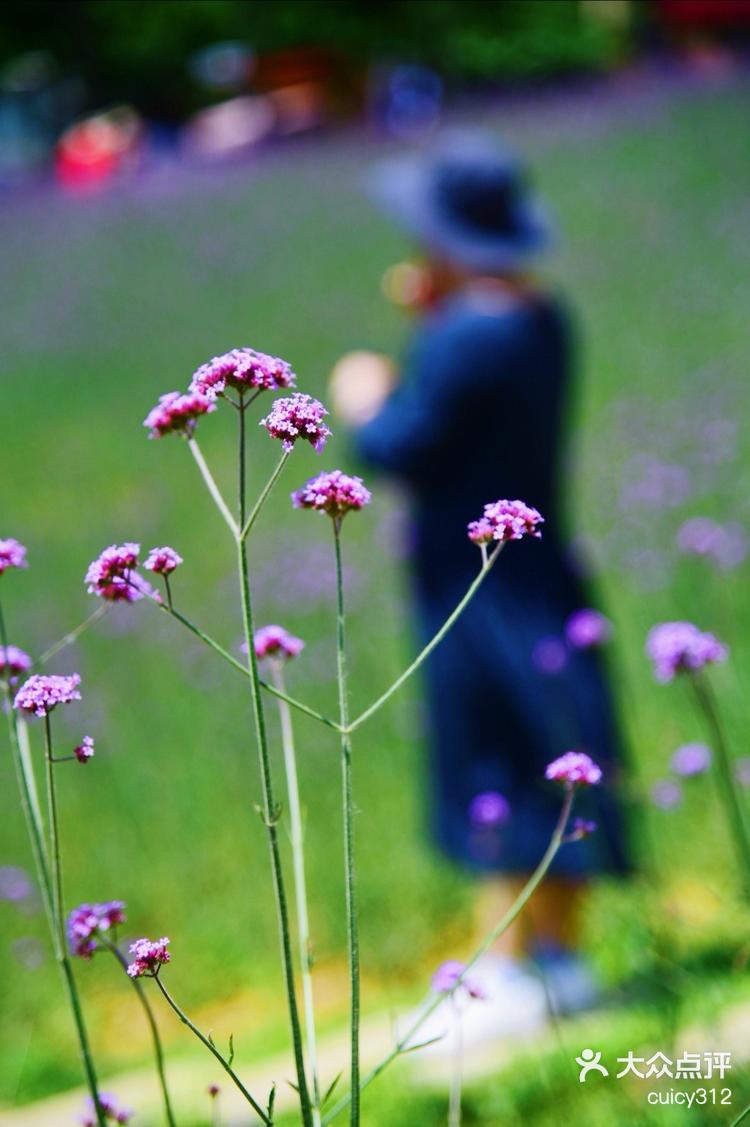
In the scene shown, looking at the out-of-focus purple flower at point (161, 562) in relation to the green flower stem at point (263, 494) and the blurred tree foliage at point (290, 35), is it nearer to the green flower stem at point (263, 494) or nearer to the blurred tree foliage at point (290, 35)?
the green flower stem at point (263, 494)

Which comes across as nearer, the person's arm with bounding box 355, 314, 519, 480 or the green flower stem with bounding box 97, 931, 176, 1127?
the green flower stem with bounding box 97, 931, 176, 1127

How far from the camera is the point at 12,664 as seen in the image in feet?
3.54

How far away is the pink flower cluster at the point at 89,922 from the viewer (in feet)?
3.45

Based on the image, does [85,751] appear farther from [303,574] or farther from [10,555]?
[303,574]

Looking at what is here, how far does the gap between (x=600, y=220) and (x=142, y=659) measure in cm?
734

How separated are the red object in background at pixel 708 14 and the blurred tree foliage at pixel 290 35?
45.4 inches

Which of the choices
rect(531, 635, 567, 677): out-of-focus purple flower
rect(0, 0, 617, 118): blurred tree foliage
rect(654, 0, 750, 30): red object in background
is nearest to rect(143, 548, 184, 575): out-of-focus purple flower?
rect(531, 635, 567, 677): out-of-focus purple flower

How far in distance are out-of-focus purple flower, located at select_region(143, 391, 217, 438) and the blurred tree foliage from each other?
2192 cm

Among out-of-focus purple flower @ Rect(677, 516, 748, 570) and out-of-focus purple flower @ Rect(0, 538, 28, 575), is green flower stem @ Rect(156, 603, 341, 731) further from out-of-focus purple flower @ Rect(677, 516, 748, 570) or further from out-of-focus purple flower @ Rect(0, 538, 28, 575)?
out-of-focus purple flower @ Rect(677, 516, 748, 570)

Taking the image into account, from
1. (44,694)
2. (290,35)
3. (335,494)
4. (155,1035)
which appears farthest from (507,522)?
(290,35)

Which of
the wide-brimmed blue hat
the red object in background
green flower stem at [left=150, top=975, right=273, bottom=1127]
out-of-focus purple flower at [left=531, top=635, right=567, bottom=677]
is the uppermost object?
the red object in background

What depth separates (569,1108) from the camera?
2.12m

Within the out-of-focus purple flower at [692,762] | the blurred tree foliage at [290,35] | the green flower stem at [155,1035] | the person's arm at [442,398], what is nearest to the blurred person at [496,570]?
the person's arm at [442,398]

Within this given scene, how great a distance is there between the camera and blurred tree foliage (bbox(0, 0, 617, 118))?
73.4ft
